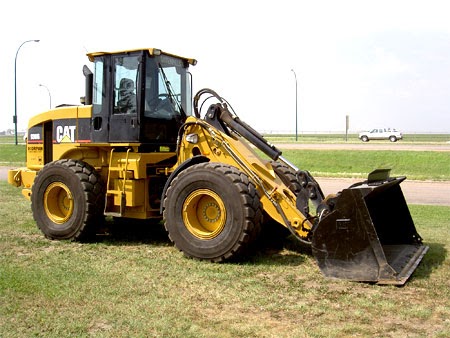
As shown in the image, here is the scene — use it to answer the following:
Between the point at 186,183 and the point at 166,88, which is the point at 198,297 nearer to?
the point at 186,183

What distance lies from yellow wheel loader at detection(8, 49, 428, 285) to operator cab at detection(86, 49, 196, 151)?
16 millimetres

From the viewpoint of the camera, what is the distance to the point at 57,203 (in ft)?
29.4

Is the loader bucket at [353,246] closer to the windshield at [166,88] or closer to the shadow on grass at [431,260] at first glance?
the shadow on grass at [431,260]

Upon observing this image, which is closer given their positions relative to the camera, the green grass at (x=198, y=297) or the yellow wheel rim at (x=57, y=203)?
the green grass at (x=198, y=297)

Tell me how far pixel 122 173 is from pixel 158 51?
1904 mm

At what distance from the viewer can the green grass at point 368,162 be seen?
78.0ft

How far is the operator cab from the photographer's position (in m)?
8.27

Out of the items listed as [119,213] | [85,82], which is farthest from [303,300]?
[85,82]

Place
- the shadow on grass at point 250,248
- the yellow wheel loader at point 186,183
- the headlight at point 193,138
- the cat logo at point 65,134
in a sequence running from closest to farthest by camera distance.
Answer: the yellow wheel loader at point 186,183 < the shadow on grass at point 250,248 < the headlight at point 193,138 < the cat logo at point 65,134

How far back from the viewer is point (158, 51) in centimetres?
Answer: 831

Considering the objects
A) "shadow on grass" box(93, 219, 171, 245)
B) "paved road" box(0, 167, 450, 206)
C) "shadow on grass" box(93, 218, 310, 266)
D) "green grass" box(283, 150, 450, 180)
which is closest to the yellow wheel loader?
"shadow on grass" box(93, 218, 310, 266)

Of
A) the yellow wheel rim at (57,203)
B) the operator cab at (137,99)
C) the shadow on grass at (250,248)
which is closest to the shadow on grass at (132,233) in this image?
the shadow on grass at (250,248)

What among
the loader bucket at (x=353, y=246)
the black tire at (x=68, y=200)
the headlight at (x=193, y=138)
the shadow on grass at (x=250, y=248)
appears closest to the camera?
the loader bucket at (x=353, y=246)

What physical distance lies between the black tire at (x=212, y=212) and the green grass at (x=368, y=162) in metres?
15.4
